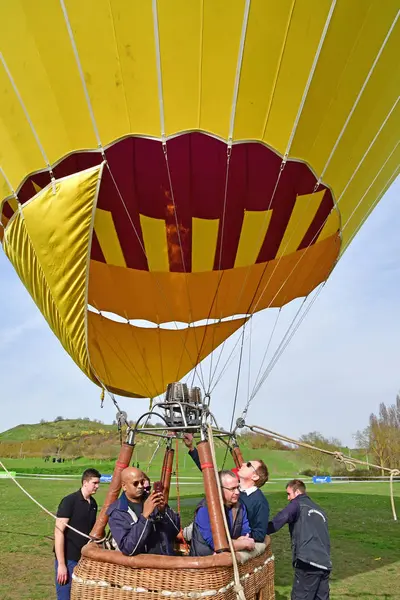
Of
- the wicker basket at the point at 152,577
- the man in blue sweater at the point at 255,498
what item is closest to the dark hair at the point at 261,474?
the man in blue sweater at the point at 255,498

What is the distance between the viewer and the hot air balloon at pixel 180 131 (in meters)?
3.73

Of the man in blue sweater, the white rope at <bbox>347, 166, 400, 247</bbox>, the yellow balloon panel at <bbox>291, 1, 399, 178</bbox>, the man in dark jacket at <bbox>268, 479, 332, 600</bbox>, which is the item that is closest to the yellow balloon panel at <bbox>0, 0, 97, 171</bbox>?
the yellow balloon panel at <bbox>291, 1, 399, 178</bbox>

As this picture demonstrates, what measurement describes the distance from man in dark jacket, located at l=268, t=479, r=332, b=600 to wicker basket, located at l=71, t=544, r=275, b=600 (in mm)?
1014

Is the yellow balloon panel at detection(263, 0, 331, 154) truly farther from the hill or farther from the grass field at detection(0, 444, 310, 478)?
the hill

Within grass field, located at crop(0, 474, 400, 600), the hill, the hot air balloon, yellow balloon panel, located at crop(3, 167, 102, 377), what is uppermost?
the hill

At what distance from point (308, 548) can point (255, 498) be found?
0.67 meters

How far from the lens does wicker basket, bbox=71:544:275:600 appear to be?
7.84 ft

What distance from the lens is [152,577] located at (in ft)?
7.91

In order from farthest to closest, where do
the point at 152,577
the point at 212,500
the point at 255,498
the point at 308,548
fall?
the point at 308,548 → the point at 255,498 → the point at 212,500 → the point at 152,577

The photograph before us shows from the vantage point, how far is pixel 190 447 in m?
3.90

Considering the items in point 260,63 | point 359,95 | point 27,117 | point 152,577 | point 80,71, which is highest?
point 359,95

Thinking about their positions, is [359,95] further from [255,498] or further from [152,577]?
[152,577]

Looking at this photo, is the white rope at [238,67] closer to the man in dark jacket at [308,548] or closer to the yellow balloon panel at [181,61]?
the yellow balloon panel at [181,61]

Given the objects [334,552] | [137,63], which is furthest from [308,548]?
[137,63]
